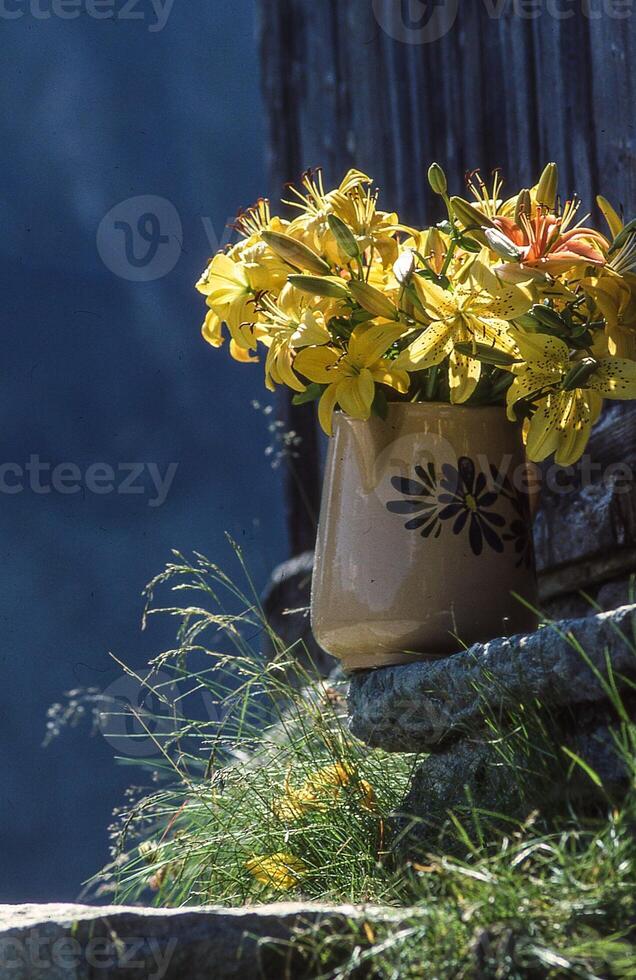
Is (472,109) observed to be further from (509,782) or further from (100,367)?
(509,782)

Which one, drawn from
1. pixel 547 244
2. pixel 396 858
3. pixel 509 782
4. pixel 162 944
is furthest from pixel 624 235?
pixel 162 944

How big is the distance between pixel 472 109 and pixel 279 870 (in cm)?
176

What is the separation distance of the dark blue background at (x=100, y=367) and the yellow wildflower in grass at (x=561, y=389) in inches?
62.3

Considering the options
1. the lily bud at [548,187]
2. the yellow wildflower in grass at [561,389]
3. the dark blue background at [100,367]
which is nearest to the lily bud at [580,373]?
the yellow wildflower in grass at [561,389]

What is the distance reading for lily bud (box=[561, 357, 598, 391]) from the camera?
1269 millimetres

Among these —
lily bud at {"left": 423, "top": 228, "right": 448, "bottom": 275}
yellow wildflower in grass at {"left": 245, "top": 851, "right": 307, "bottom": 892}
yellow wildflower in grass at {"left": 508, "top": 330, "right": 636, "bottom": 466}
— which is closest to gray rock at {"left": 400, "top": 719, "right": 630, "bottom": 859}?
yellow wildflower in grass at {"left": 245, "top": 851, "right": 307, "bottom": 892}

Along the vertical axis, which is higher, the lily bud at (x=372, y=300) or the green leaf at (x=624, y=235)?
the green leaf at (x=624, y=235)

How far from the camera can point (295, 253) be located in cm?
137

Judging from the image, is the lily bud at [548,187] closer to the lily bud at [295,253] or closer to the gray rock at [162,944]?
the lily bud at [295,253]

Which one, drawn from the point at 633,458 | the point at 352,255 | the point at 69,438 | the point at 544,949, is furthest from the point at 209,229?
the point at 544,949

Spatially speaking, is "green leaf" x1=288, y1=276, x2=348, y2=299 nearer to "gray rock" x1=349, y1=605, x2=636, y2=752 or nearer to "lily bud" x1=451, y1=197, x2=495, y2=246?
"lily bud" x1=451, y1=197, x2=495, y2=246

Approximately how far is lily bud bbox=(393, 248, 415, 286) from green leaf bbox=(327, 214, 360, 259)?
5 cm

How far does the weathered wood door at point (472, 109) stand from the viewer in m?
1.98

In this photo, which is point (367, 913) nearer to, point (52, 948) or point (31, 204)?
point (52, 948)
